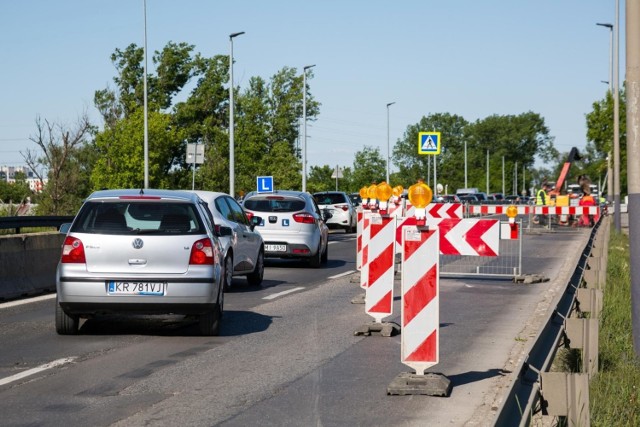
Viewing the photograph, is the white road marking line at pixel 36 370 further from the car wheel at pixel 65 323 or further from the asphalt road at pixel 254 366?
the car wheel at pixel 65 323

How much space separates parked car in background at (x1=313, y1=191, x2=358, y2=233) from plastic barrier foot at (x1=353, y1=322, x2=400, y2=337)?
3526 centimetres

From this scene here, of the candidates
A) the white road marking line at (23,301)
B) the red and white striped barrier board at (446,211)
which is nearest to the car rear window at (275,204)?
the red and white striped barrier board at (446,211)

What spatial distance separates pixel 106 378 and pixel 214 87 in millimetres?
82256

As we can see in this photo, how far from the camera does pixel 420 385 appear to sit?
838 cm

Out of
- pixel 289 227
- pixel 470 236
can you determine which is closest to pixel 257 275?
pixel 470 236

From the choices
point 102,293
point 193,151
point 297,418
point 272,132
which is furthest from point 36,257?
point 272,132

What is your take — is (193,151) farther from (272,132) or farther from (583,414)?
(272,132)

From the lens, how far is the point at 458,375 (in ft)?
30.7

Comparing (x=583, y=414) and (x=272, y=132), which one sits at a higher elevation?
(x=272, y=132)

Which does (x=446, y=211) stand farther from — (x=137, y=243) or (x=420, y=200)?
(x=420, y=200)

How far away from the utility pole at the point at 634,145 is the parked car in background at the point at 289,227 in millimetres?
14096

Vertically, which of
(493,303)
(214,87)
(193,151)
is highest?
(214,87)

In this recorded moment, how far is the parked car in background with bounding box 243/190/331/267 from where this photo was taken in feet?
77.3

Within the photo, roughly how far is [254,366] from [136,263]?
2354 mm
